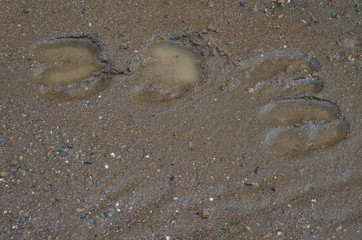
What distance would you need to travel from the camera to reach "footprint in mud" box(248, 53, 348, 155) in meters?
3.16

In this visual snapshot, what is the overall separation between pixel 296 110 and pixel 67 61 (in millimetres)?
2463

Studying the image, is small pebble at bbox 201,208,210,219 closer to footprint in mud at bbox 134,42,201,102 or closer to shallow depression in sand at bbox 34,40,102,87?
footprint in mud at bbox 134,42,201,102

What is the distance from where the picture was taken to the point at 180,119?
10.6 feet

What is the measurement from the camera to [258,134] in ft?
10.3

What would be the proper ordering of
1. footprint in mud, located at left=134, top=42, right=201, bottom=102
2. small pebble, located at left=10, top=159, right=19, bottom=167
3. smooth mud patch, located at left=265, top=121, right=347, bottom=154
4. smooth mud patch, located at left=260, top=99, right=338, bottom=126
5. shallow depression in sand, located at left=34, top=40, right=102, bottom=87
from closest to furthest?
small pebble, located at left=10, top=159, right=19, bottom=167, smooth mud patch, located at left=265, top=121, right=347, bottom=154, smooth mud patch, located at left=260, top=99, right=338, bottom=126, footprint in mud, located at left=134, top=42, right=201, bottom=102, shallow depression in sand, located at left=34, top=40, right=102, bottom=87

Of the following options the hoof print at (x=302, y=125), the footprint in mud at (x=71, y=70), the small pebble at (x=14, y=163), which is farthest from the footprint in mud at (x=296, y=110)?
the small pebble at (x=14, y=163)

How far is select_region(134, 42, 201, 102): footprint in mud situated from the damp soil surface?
0.05 ft

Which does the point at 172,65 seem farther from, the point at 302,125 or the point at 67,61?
the point at 302,125

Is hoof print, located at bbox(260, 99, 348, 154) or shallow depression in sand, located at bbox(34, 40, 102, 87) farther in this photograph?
shallow depression in sand, located at bbox(34, 40, 102, 87)

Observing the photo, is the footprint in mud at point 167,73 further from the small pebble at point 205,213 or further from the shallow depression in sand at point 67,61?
the small pebble at point 205,213

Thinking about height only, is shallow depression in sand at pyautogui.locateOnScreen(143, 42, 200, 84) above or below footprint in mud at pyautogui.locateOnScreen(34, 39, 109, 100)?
above

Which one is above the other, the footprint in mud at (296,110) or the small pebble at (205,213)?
the footprint in mud at (296,110)

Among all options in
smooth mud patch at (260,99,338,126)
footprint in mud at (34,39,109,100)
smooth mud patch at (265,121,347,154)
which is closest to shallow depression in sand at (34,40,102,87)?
footprint in mud at (34,39,109,100)

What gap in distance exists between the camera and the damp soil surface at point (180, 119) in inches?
112
